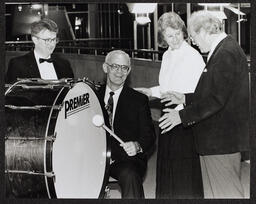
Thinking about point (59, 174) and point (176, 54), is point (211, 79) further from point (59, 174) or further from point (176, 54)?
Result: point (59, 174)

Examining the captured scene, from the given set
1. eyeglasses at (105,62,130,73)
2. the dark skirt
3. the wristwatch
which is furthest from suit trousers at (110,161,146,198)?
eyeglasses at (105,62,130,73)

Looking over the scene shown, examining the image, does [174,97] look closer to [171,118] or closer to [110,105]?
[171,118]

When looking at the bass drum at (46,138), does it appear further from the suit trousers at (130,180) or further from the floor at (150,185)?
the floor at (150,185)

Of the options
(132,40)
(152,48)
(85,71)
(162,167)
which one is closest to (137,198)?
(162,167)

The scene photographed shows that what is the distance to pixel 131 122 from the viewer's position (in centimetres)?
331

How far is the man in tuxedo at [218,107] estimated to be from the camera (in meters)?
2.79

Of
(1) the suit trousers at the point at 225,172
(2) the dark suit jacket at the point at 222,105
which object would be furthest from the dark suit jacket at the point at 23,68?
(1) the suit trousers at the point at 225,172

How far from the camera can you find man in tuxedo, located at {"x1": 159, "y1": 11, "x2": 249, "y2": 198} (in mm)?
2791

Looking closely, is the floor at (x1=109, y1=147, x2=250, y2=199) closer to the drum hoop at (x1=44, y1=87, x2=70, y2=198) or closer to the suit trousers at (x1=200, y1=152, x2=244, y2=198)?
the suit trousers at (x1=200, y1=152, x2=244, y2=198)

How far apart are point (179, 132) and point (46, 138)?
0.95 m

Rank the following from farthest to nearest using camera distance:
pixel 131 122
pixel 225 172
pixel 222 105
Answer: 1. pixel 131 122
2. pixel 225 172
3. pixel 222 105

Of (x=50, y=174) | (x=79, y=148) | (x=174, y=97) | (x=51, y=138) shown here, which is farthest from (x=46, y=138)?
(x=174, y=97)

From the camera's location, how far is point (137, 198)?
3.12 m

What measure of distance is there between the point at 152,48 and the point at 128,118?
1.60 m
